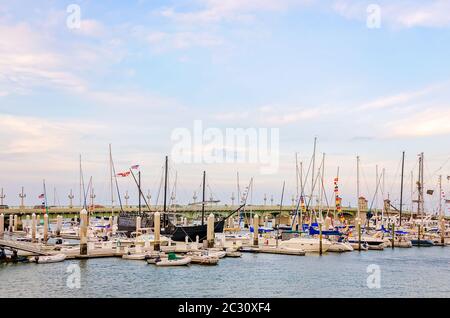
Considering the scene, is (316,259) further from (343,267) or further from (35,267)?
(35,267)

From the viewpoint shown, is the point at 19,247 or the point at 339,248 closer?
the point at 19,247

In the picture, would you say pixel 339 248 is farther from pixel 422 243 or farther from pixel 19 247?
pixel 19 247

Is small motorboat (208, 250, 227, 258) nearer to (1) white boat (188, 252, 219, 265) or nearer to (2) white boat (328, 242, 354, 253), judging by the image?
(1) white boat (188, 252, 219, 265)

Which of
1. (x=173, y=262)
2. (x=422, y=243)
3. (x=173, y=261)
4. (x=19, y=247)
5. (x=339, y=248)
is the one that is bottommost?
(x=422, y=243)

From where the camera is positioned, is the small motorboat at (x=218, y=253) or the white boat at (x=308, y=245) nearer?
the small motorboat at (x=218, y=253)

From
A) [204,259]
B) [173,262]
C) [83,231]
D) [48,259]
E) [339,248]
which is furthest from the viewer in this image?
[339,248]

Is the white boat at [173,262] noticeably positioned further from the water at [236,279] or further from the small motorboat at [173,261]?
the water at [236,279]

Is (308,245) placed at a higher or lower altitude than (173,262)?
higher

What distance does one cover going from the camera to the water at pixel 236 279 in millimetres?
48188

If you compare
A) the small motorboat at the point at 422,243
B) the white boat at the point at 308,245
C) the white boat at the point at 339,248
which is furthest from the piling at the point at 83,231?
the small motorboat at the point at 422,243

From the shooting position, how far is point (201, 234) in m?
94.0

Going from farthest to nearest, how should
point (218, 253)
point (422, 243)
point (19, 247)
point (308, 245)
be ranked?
point (422, 243), point (308, 245), point (218, 253), point (19, 247)

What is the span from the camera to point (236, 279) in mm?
55625

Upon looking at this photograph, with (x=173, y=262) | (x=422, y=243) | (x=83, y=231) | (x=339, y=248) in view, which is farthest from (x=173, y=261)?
(x=422, y=243)
